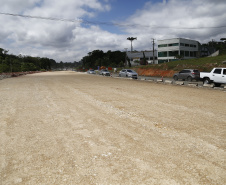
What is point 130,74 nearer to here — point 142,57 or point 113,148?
point 113,148

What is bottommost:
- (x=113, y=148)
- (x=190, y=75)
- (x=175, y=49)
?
(x=113, y=148)

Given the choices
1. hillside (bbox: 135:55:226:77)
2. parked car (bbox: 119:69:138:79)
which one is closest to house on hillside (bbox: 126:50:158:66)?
hillside (bbox: 135:55:226:77)

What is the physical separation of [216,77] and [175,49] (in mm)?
61550

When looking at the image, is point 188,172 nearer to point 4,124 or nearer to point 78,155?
point 78,155

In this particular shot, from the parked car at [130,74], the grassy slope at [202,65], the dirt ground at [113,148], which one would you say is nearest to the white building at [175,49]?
the grassy slope at [202,65]

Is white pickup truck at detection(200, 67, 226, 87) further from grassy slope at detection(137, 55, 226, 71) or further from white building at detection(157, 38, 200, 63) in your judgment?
white building at detection(157, 38, 200, 63)

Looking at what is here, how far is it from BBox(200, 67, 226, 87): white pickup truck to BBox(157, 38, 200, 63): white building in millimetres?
57110

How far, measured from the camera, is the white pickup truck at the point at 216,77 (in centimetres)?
1691

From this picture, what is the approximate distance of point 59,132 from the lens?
5410mm

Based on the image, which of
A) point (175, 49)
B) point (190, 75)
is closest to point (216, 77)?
point (190, 75)

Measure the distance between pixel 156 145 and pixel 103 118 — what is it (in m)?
2.76

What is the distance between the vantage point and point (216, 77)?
1745 centimetres

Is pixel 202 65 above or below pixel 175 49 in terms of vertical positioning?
below

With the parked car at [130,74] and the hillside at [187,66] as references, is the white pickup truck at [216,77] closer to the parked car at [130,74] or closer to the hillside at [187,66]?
the parked car at [130,74]
